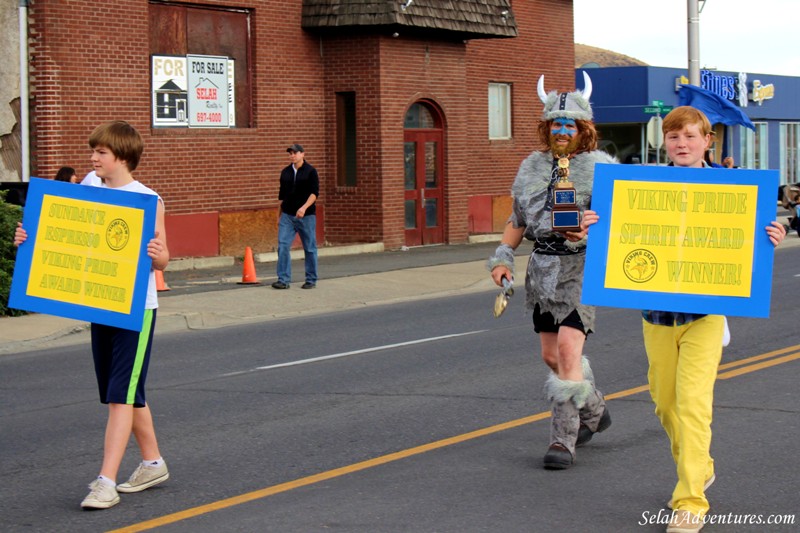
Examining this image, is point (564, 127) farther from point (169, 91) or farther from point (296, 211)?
point (169, 91)

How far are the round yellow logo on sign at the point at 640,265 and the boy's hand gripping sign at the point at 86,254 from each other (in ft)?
7.76

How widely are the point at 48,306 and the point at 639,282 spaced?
3088mm

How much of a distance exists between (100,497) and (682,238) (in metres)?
3.12

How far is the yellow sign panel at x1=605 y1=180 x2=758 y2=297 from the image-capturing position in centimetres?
580

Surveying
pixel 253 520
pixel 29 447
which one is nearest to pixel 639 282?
pixel 253 520

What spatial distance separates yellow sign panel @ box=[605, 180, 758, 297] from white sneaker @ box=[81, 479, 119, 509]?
267cm

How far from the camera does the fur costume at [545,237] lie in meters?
6.76

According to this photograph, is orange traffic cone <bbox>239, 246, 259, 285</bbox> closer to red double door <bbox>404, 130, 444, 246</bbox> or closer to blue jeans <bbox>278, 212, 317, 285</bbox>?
blue jeans <bbox>278, 212, 317, 285</bbox>

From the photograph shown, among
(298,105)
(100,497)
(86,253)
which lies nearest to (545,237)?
(86,253)

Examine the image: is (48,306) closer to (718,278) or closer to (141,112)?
(718,278)

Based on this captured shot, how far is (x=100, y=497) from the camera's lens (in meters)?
6.11

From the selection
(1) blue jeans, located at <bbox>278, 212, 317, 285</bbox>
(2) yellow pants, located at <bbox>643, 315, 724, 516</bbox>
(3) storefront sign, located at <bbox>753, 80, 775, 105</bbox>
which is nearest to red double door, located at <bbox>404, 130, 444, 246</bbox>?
(1) blue jeans, located at <bbox>278, 212, 317, 285</bbox>

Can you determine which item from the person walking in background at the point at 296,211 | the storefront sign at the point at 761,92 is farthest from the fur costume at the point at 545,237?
the storefront sign at the point at 761,92

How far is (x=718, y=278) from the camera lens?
229 inches
